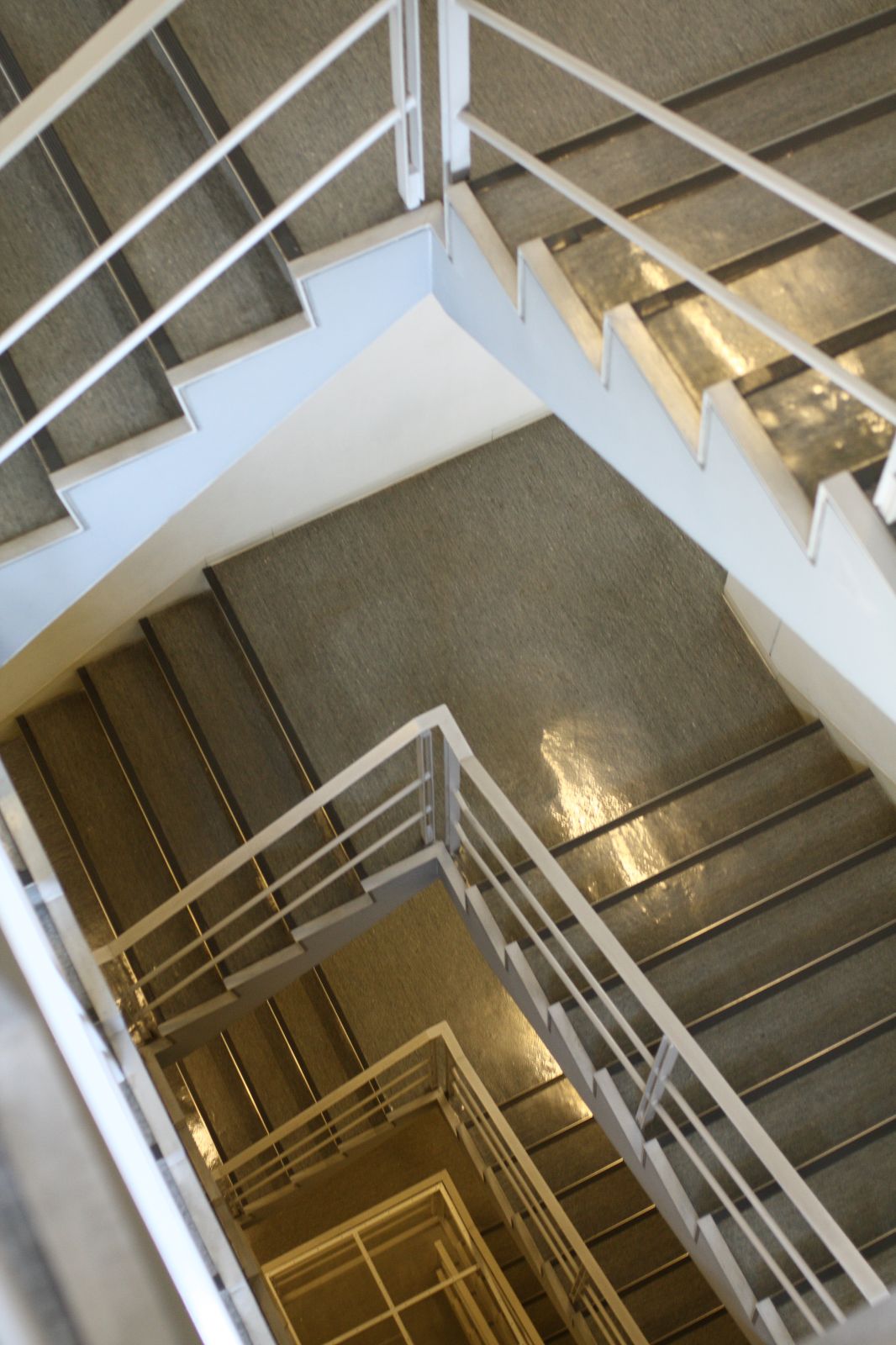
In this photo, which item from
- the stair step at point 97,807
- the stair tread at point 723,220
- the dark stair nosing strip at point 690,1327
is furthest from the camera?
the stair step at point 97,807

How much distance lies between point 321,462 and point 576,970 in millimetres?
1928

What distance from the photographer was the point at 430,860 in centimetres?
324

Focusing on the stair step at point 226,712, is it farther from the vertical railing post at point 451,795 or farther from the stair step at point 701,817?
the stair step at point 701,817

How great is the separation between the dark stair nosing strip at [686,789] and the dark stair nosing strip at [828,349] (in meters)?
2.09

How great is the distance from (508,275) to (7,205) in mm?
1090

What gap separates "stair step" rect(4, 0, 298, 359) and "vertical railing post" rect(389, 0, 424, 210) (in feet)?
1.02

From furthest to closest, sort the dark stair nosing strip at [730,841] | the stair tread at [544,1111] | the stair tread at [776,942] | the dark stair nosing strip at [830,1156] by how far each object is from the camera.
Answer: the stair tread at [544,1111] → the dark stair nosing strip at [730,841] → the stair tread at [776,942] → the dark stair nosing strip at [830,1156]

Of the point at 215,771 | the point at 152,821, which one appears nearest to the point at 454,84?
the point at 215,771

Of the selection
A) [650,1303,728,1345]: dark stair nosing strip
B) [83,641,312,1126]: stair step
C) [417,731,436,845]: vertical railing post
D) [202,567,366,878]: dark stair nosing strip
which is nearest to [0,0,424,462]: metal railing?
[417,731,436,845]: vertical railing post

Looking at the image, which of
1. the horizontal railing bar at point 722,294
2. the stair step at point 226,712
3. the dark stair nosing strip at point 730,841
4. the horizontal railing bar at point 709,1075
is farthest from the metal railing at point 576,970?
the horizontal railing bar at point 722,294

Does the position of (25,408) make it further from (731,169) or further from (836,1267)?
(836,1267)

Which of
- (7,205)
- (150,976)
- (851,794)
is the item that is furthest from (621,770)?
(7,205)

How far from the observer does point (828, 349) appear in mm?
1744

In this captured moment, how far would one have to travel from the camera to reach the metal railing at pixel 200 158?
1.37m
